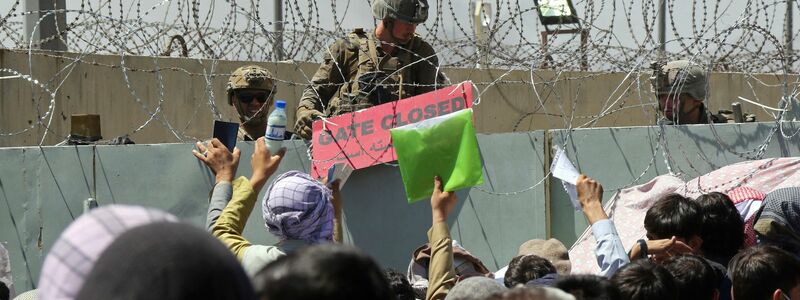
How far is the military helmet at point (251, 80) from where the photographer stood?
5.68 m

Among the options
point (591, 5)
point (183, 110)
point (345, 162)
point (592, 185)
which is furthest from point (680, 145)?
point (183, 110)

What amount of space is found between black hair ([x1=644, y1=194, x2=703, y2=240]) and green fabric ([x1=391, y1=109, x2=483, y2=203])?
800 millimetres

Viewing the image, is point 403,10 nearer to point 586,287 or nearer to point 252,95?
point 252,95

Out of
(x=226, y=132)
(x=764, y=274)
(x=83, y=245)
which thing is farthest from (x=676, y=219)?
(x=83, y=245)

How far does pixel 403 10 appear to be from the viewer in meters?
5.54

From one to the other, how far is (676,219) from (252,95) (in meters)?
2.64

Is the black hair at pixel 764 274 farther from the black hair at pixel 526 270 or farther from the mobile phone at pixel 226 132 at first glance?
the mobile phone at pixel 226 132

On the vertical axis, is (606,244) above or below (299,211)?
below

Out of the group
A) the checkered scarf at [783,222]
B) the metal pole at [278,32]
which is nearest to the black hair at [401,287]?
the checkered scarf at [783,222]

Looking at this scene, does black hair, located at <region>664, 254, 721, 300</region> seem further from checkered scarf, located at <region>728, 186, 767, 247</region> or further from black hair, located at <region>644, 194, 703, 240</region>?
checkered scarf, located at <region>728, 186, 767, 247</region>

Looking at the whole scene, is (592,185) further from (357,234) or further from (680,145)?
(680,145)

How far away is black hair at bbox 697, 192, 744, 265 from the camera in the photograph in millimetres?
3611

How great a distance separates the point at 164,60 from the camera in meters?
7.61

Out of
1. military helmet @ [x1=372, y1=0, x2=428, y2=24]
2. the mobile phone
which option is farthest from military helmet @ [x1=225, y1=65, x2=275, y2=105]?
the mobile phone
